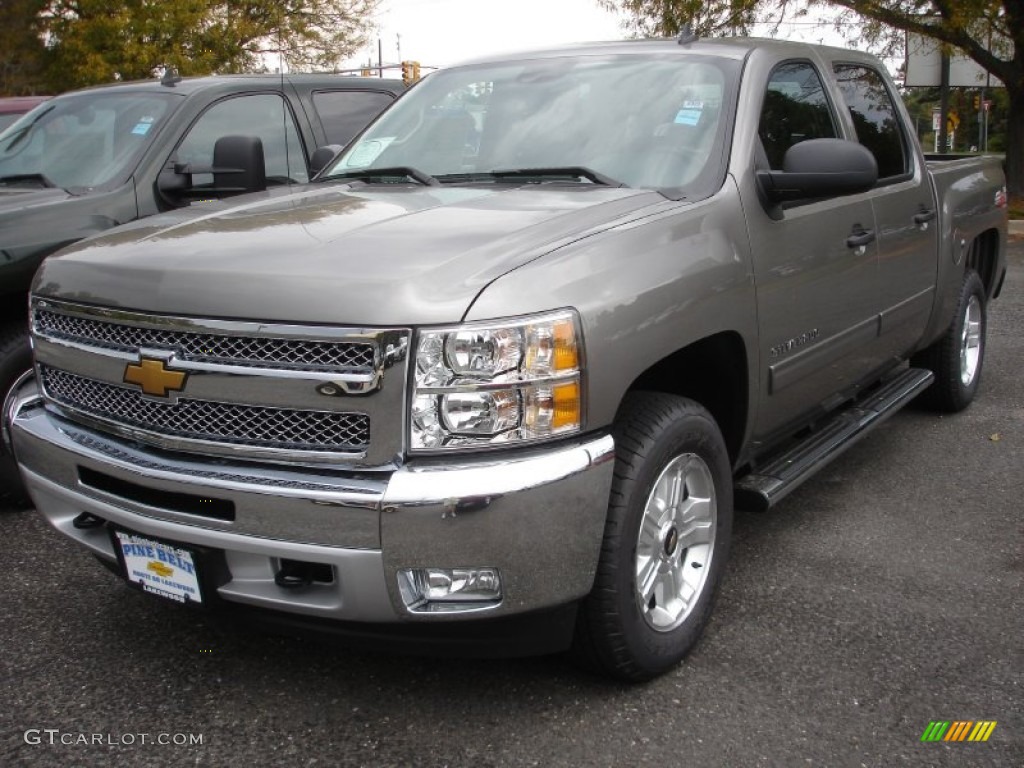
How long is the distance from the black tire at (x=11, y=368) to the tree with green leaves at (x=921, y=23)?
1406 centimetres

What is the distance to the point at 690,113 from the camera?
3.62m

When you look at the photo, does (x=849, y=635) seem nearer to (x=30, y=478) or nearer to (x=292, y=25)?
(x=30, y=478)

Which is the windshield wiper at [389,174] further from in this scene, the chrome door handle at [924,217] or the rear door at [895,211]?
the chrome door handle at [924,217]

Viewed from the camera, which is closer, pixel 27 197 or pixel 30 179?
pixel 27 197

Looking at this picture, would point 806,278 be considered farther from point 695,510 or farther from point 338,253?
point 338,253

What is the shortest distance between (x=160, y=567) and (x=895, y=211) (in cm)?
329

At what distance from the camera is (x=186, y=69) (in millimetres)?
23375

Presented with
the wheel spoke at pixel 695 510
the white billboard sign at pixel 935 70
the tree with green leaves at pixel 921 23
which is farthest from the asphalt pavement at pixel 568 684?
the white billboard sign at pixel 935 70

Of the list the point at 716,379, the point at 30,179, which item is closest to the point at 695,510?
the point at 716,379

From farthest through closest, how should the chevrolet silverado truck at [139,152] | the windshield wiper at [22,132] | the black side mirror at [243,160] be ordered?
the windshield wiper at [22,132], the black side mirror at [243,160], the chevrolet silverado truck at [139,152]

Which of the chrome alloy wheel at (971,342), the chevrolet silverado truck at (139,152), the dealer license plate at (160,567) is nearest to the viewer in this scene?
the dealer license plate at (160,567)

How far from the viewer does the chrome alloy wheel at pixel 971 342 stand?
5.85 metres

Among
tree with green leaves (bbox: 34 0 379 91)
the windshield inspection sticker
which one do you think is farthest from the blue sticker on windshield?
tree with green leaves (bbox: 34 0 379 91)

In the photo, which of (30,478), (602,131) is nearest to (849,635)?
(602,131)
